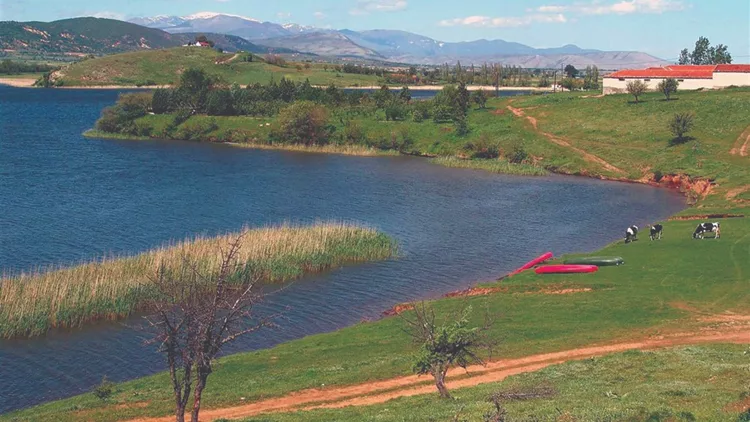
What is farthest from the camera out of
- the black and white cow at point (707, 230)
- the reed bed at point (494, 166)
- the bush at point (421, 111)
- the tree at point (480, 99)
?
the tree at point (480, 99)

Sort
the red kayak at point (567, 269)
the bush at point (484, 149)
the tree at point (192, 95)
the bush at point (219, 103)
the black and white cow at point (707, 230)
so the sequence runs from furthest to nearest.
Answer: the tree at point (192, 95)
the bush at point (219, 103)
the bush at point (484, 149)
the black and white cow at point (707, 230)
the red kayak at point (567, 269)

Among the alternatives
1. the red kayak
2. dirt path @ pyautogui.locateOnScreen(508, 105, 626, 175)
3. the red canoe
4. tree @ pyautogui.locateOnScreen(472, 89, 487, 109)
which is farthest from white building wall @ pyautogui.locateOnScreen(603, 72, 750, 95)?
the red kayak

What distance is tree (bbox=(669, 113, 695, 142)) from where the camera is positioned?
3853 inches

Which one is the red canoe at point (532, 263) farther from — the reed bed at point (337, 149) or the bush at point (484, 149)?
the reed bed at point (337, 149)

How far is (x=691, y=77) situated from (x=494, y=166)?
54.4 meters

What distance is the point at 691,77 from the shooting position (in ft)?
439

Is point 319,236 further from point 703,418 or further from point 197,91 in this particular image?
point 197,91

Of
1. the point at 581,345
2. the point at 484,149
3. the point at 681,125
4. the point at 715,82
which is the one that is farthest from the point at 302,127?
the point at 581,345

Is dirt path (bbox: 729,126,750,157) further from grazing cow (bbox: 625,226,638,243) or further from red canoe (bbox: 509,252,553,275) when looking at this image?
red canoe (bbox: 509,252,553,275)

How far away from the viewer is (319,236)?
53.5 meters

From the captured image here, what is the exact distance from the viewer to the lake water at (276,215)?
37.6m

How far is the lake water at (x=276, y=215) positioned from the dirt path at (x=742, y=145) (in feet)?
40.5

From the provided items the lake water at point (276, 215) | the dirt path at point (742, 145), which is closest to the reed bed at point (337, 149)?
the lake water at point (276, 215)

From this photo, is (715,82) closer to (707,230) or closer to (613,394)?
(707,230)
